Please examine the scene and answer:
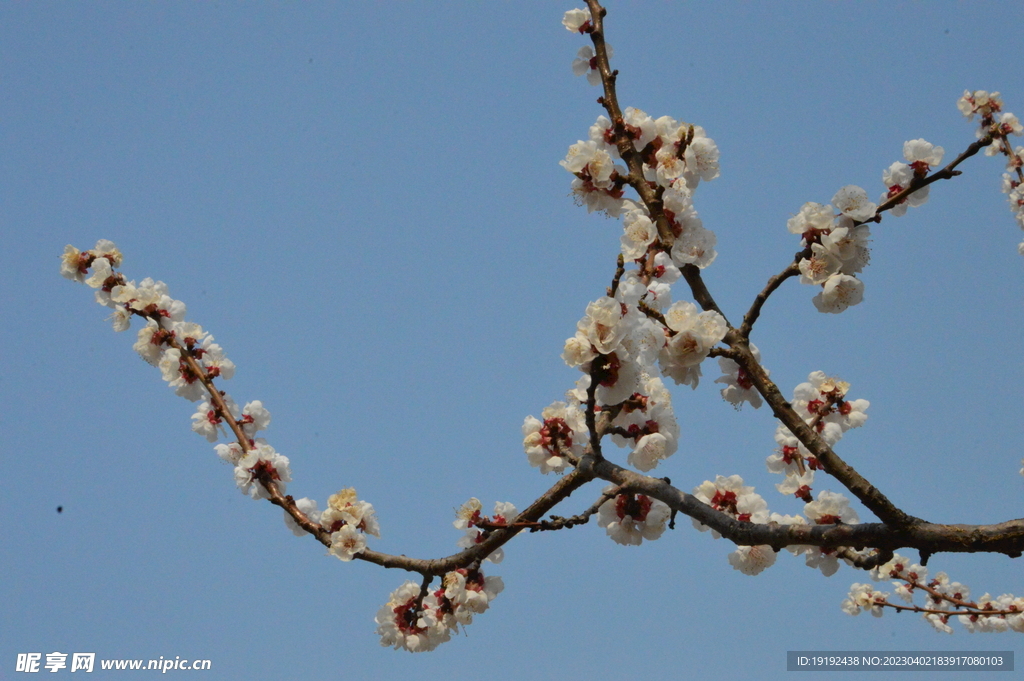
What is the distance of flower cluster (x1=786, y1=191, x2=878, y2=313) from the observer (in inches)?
124

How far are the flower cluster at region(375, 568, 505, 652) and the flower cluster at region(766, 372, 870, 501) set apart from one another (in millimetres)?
1617

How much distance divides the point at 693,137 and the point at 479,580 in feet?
8.24

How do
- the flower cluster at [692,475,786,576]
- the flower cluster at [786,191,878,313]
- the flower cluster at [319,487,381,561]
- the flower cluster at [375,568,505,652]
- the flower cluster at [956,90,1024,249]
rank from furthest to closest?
1. the flower cluster at [956,90,1024,249]
2. the flower cluster at [319,487,381,561]
3. the flower cluster at [375,568,505,652]
4. the flower cluster at [692,475,786,576]
5. the flower cluster at [786,191,878,313]

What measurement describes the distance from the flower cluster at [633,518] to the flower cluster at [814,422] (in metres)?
0.90

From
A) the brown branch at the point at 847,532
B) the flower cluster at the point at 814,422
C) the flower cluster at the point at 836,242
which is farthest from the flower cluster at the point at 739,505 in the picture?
the flower cluster at the point at 836,242

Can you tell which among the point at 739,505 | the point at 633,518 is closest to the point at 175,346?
the point at 633,518

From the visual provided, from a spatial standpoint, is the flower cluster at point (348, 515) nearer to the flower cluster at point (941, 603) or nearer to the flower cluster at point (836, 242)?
the flower cluster at point (836, 242)

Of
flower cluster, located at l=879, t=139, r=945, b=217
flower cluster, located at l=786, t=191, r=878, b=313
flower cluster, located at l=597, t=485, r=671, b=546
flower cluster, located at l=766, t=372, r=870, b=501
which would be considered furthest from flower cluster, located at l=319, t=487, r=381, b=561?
flower cluster, located at l=879, t=139, r=945, b=217

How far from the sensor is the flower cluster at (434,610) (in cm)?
389

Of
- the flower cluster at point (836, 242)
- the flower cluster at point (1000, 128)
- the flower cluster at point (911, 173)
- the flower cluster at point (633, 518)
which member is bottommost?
the flower cluster at point (633, 518)

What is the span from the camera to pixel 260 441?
445 cm

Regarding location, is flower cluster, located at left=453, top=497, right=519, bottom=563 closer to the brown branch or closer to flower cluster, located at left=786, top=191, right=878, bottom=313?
the brown branch

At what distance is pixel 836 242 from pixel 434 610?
8.74 ft

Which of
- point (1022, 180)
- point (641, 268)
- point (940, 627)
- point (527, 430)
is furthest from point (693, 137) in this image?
point (940, 627)
